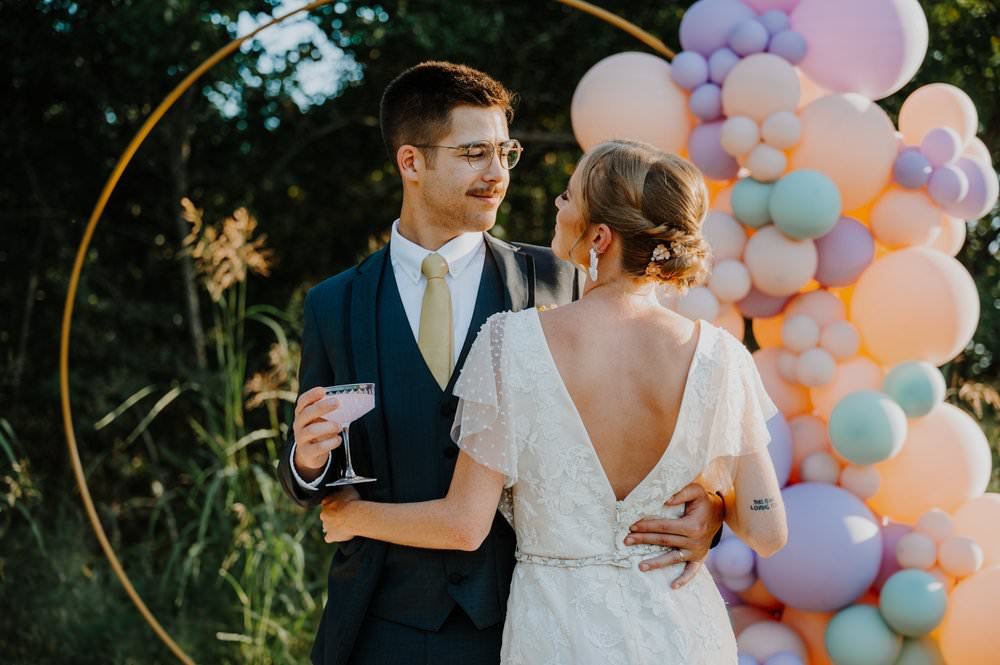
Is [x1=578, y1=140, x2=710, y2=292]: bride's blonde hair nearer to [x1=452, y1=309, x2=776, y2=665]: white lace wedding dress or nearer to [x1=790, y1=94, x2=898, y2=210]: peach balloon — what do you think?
[x1=452, y1=309, x2=776, y2=665]: white lace wedding dress

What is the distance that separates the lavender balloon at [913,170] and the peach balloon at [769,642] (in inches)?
56.2

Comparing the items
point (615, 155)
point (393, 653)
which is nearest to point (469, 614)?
point (393, 653)

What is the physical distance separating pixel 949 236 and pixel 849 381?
59cm

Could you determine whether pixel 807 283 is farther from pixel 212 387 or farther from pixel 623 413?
pixel 212 387

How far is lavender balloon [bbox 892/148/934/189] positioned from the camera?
3.47 meters

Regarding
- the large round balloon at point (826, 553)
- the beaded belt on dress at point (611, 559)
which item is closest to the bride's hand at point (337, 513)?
the beaded belt on dress at point (611, 559)

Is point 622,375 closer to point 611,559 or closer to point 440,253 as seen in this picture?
point 611,559

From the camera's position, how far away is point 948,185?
345 centimetres

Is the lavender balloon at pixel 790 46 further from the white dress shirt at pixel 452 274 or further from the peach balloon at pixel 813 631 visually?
the peach balloon at pixel 813 631

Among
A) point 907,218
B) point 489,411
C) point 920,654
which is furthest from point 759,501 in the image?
point 907,218

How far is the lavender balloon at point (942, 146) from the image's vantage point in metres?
3.49

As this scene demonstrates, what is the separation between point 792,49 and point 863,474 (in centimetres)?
134

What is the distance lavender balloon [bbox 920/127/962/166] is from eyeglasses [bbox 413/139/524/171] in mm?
1617

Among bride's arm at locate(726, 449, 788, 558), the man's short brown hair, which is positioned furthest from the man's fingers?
the man's short brown hair
